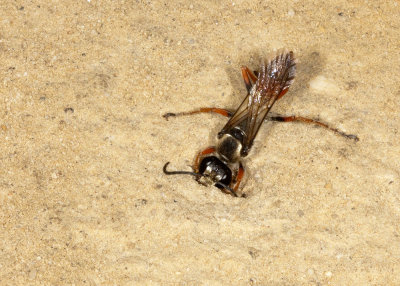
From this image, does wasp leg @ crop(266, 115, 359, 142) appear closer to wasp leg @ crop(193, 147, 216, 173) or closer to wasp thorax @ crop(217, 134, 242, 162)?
wasp thorax @ crop(217, 134, 242, 162)

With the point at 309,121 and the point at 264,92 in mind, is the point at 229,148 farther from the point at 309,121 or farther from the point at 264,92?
the point at 309,121

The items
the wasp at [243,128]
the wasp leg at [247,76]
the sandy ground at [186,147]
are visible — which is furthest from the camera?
the wasp leg at [247,76]

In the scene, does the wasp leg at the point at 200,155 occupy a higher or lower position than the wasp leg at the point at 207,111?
lower

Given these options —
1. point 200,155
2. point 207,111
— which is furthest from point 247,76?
point 200,155

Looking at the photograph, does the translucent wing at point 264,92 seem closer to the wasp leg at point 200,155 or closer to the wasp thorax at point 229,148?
the wasp thorax at point 229,148

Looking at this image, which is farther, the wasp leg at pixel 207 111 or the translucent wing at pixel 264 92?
the wasp leg at pixel 207 111

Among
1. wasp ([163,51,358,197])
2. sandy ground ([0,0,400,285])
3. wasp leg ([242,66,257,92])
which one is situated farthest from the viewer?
wasp leg ([242,66,257,92])

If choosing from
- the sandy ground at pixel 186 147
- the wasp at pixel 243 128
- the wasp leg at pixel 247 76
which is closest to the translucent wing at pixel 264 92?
the wasp at pixel 243 128

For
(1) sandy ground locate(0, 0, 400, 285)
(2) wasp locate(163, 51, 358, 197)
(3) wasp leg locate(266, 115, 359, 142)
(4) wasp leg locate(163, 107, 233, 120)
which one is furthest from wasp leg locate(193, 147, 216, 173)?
(3) wasp leg locate(266, 115, 359, 142)
